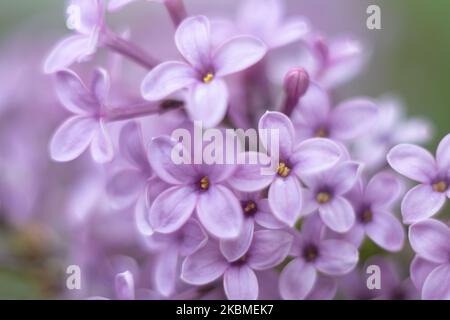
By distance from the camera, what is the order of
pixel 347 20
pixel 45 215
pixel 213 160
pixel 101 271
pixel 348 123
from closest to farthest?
pixel 213 160 → pixel 348 123 → pixel 101 271 → pixel 45 215 → pixel 347 20

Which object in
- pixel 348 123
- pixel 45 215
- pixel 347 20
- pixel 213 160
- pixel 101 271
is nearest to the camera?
pixel 213 160

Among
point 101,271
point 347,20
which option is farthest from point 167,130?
point 347,20

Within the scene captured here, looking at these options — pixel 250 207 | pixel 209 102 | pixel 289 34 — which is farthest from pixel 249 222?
pixel 289 34

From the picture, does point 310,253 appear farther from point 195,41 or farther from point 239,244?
point 195,41

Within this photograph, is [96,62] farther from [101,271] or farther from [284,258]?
[284,258]

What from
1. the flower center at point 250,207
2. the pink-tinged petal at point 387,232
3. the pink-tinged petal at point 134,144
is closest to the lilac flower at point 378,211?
the pink-tinged petal at point 387,232

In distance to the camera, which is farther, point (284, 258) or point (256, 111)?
point (256, 111)

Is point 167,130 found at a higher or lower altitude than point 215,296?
higher

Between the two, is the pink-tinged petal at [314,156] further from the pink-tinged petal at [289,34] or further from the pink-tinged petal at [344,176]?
the pink-tinged petal at [289,34]
